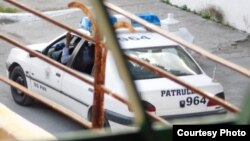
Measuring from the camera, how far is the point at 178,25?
12.9m

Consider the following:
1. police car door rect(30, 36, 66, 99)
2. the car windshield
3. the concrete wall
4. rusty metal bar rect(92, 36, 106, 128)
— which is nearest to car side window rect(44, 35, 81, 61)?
police car door rect(30, 36, 66, 99)

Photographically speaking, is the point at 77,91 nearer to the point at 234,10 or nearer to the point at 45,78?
the point at 45,78

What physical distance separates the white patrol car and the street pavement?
1709 mm

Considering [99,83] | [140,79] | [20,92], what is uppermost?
[99,83]

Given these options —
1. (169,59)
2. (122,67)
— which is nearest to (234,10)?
(169,59)

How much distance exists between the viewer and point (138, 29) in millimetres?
8031

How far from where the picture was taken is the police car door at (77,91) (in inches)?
288

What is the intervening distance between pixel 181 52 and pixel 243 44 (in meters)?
4.74

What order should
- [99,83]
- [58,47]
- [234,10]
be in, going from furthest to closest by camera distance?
[234,10]
[58,47]
[99,83]

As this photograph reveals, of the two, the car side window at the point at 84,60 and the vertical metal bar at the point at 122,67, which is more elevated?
the vertical metal bar at the point at 122,67

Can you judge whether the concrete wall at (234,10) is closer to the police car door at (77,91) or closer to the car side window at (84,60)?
the car side window at (84,60)

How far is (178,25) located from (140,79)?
6.55 meters

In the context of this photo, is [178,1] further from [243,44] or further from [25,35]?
[25,35]

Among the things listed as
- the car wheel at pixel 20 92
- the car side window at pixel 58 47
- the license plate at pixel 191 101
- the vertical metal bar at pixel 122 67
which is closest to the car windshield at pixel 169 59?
the license plate at pixel 191 101
